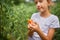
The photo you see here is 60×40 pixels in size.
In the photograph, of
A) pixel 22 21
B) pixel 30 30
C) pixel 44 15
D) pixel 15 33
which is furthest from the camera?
pixel 22 21

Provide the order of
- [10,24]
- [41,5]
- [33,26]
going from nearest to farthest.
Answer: [33,26] < [41,5] < [10,24]

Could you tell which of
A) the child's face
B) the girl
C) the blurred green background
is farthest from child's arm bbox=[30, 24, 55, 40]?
the blurred green background

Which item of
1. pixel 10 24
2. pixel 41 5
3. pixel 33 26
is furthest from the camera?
pixel 10 24

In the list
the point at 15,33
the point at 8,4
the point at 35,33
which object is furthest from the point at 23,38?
the point at 35,33

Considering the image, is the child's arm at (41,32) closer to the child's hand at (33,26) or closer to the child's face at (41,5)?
the child's hand at (33,26)

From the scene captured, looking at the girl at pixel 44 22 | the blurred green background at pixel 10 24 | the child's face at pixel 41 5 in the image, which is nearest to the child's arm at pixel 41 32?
the girl at pixel 44 22

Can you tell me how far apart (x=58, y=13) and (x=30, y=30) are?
76.2 inches

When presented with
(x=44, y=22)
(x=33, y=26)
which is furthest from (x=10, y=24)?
(x=33, y=26)

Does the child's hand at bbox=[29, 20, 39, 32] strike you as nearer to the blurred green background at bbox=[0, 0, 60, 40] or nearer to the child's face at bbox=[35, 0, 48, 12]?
the child's face at bbox=[35, 0, 48, 12]

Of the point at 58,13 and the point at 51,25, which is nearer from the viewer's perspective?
the point at 51,25

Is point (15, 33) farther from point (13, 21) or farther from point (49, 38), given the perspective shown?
point (49, 38)

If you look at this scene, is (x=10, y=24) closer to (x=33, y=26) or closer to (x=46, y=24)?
(x=46, y=24)

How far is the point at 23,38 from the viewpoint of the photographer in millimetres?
4848

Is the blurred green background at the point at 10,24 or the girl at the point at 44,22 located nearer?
the girl at the point at 44,22
